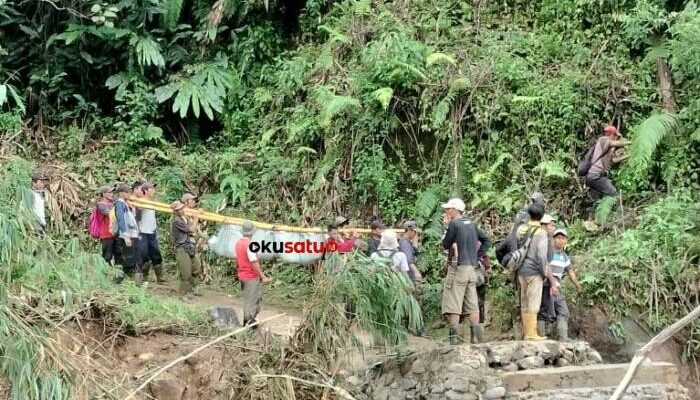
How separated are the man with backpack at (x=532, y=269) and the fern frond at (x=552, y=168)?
7.33 feet

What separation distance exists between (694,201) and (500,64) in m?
3.35

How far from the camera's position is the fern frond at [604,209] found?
10452 millimetres

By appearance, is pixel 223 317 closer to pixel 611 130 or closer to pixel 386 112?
pixel 386 112

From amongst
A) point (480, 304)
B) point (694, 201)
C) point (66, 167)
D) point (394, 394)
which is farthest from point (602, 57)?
point (66, 167)

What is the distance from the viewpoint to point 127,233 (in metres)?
10.2

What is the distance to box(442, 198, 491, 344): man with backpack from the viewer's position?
8.79m

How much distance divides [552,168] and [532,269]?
8.76ft

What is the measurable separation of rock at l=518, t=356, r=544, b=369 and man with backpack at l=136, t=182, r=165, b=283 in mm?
4953

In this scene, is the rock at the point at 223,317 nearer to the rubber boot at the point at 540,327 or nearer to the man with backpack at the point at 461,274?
the man with backpack at the point at 461,274

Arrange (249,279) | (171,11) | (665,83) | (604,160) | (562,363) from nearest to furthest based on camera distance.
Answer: (562,363)
(249,279)
(604,160)
(665,83)
(171,11)

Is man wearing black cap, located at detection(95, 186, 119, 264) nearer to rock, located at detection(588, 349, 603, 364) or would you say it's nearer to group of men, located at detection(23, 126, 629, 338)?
group of men, located at detection(23, 126, 629, 338)

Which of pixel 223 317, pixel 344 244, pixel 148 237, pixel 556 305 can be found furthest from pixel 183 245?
pixel 556 305

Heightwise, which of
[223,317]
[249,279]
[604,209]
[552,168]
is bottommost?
[223,317]

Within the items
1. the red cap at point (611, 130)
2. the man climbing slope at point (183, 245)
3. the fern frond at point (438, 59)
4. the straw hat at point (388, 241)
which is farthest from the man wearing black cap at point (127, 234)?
the red cap at point (611, 130)
